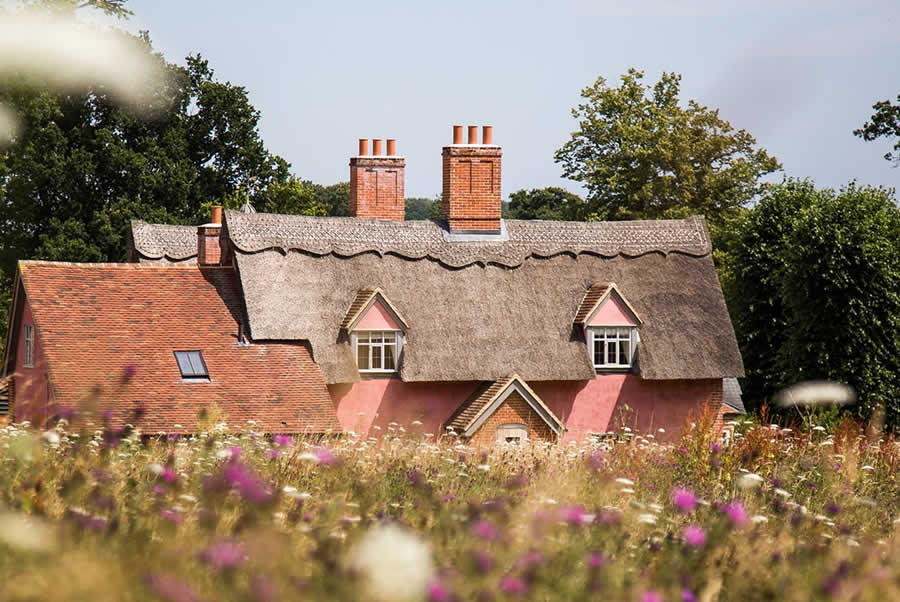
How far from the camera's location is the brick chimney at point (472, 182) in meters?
29.0

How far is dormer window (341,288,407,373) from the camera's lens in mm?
26484

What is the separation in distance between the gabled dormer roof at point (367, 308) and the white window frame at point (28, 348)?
663 cm

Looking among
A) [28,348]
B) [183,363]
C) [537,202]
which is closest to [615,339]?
[183,363]

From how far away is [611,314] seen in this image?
91.0ft

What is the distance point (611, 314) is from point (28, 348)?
12.8 meters

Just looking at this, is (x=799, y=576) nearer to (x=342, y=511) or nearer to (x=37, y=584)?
(x=342, y=511)

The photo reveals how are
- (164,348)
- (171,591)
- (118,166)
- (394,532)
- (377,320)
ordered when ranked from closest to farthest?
(171,591), (394,532), (164,348), (377,320), (118,166)

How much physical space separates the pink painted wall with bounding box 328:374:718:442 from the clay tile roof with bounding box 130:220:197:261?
7.90m

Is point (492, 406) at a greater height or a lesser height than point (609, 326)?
lesser

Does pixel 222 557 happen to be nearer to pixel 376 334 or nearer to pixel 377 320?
pixel 377 320

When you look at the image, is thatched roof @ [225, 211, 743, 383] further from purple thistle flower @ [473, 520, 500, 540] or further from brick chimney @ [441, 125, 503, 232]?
purple thistle flower @ [473, 520, 500, 540]

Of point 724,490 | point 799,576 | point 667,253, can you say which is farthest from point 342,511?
point 667,253

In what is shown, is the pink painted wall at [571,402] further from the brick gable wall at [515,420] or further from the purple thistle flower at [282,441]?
the purple thistle flower at [282,441]

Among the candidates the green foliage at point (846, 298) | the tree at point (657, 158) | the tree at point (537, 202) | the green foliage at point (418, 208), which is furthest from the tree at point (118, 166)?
the green foliage at point (418, 208)
